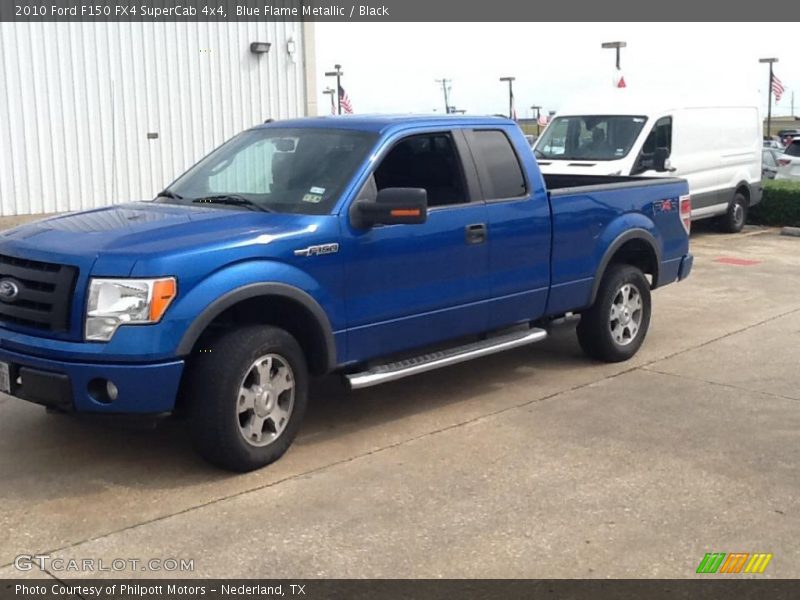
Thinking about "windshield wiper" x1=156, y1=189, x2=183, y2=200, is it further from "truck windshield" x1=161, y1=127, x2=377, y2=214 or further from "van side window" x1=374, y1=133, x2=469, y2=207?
"van side window" x1=374, y1=133, x2=469, y2=207

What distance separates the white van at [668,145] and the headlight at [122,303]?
8.93 meters

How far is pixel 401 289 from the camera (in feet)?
18.8

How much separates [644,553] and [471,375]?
120 inches

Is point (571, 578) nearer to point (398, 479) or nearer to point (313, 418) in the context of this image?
point (398, 479)

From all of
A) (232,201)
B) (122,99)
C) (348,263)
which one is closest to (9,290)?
(232,201)

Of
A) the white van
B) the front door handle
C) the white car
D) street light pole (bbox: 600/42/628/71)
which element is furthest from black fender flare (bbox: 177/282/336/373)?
street light pole (bbox: 600/42/628/71)

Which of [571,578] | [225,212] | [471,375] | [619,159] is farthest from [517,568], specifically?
[619,159]

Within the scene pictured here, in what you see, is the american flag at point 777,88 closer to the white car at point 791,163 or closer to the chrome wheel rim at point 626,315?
the white car at point 791,163

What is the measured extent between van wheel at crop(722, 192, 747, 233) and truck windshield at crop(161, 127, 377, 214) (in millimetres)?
11222

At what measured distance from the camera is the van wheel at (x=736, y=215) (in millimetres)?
15750

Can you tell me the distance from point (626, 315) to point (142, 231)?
4026 millimetres

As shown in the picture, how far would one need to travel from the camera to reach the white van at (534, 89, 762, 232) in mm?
13523

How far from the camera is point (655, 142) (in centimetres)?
1373

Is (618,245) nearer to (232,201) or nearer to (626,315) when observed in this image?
(626,315)
